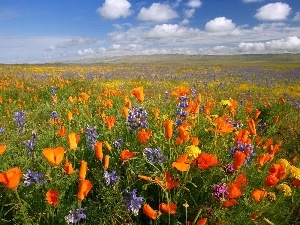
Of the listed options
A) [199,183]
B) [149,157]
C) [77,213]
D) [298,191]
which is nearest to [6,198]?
[77,213]

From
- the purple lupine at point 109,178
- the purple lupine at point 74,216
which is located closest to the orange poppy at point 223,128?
the purple lupine at point 109,178

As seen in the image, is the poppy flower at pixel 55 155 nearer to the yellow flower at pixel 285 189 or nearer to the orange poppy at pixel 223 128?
the orange poppy at pixel 223 128

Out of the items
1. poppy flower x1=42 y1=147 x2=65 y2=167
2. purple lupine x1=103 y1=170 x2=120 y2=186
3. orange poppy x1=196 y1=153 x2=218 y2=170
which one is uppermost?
poppy flower x1=42 y1=147 x2=65 y2=167

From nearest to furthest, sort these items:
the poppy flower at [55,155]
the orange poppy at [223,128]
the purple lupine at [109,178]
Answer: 1. the poppy flower at [55,155]
2. the purple lupine at [109,178]
3. the orange poppy at [223,128]

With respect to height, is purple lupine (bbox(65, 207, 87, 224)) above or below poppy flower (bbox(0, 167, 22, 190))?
below

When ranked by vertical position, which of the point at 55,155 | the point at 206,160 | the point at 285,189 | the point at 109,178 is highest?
the point at 55,155

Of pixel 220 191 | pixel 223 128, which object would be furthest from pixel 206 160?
pixel 223 128

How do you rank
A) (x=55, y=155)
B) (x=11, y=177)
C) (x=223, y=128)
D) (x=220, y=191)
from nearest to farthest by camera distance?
(x=11, y=177) → (x=55, y=155) → (x=220, y=191) → (x=223, y=128)

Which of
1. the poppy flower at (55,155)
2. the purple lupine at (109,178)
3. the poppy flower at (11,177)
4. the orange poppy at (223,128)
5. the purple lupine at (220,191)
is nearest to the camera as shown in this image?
the poppy flower at (11,177)

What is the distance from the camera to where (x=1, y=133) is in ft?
15.5

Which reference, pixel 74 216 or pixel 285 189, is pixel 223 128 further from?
pixel 74 216

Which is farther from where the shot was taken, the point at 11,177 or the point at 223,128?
the point at 223,128

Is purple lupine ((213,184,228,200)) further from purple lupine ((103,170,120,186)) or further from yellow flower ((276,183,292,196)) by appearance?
purple lupine ((103,170,120,186))

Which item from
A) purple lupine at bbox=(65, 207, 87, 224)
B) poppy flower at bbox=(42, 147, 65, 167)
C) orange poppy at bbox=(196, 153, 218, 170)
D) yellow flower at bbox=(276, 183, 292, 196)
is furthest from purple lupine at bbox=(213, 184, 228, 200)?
poppy flower at bbox=(42, 147, 65, 167)
